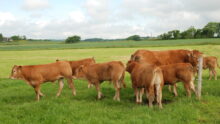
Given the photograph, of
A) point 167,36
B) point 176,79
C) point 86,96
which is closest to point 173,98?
point 176,79

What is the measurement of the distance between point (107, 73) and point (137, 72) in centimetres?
155

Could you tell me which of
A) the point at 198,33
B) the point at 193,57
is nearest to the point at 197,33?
the point at 198,33

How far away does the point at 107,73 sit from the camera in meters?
9.47

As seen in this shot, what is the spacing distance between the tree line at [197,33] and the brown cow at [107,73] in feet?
350

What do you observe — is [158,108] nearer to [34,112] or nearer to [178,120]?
[178,120]

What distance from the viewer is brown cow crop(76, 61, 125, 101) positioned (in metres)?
9.25

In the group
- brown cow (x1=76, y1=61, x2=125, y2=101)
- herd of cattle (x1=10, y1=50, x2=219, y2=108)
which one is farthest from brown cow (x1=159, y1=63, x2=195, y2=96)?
brown cow (x1=76, y1=61, x2=125, y2=101)

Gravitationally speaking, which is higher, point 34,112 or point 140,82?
point 140,82

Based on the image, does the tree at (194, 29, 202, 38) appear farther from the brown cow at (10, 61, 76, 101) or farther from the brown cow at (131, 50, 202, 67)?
the brown cow at (10, 61, 76, 101)

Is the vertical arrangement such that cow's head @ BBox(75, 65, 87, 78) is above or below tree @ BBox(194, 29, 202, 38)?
below

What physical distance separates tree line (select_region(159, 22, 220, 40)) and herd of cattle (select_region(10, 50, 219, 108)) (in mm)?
105318

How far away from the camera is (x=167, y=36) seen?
378 feet

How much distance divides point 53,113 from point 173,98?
15.9ft

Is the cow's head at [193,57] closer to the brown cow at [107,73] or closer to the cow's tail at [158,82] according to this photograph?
the brown cow at [107,73]
